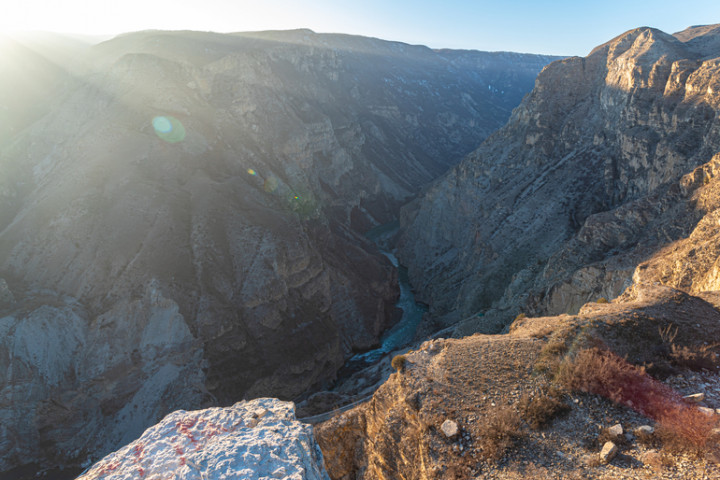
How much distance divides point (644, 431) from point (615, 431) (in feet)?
1.62

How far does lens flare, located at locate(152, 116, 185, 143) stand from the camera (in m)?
47.9

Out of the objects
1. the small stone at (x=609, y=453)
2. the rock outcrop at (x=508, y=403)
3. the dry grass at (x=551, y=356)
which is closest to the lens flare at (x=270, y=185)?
the rock outcrop at (x=508, y=403)

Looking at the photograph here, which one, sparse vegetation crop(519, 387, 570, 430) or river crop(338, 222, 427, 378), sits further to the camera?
river crop(338, 222, 427, 378)

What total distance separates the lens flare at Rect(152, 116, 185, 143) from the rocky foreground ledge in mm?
46738

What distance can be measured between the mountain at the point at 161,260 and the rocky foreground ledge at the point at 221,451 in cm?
2616

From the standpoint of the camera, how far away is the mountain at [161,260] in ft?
96.4

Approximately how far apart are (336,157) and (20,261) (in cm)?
5990

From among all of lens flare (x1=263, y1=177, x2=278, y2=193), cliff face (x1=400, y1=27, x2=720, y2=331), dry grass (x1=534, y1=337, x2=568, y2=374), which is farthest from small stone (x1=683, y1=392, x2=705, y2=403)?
lens flare (x1=263, y1=177, x2=278, y2=193)

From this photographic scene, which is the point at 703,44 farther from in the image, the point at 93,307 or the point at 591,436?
the point at 93,307

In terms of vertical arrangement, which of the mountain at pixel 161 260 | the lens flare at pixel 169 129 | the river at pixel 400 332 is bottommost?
the river at pixel 400 332

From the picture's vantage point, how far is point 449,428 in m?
9.16

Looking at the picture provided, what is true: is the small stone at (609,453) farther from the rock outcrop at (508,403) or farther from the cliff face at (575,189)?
Result: the cliff face at (575,189)

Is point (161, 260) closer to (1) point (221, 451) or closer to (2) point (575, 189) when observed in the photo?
(1) point (221, 451)

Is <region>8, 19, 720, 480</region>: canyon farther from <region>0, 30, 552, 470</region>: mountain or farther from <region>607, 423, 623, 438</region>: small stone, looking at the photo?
<region>0, 30, 552, 470</region>: mountain
